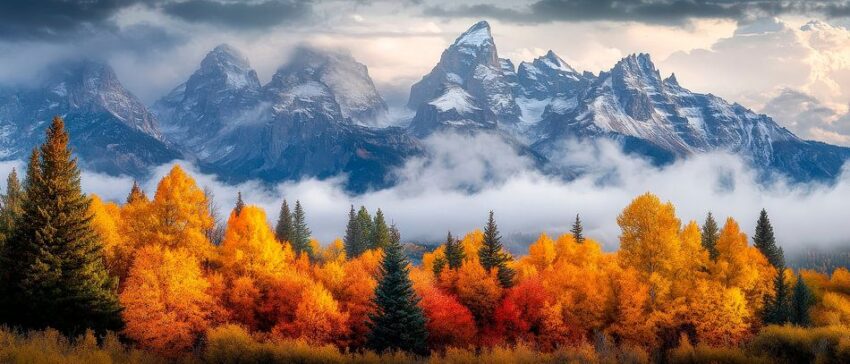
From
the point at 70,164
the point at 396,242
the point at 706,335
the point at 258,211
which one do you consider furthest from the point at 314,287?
the point at 706,335

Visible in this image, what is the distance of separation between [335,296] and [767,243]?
63.0 metres

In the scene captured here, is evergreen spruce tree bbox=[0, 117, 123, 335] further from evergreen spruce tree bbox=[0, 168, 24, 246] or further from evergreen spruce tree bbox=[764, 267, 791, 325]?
evergreen spruce tree bbox=[764, 267, 791, 325]

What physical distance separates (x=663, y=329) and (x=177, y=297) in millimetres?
40697

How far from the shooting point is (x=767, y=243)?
300 feet

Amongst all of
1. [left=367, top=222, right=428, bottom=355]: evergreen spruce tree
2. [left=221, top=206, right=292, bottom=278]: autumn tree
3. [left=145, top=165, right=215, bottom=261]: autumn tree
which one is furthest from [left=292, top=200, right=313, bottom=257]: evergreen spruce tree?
[left=367, top=222, right=428, bottom=355]: evergreen spruce tree

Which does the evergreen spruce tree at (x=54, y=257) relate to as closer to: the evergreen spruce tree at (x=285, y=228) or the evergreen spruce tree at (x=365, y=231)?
the evergreen spruce tree at (x=285, y=228)

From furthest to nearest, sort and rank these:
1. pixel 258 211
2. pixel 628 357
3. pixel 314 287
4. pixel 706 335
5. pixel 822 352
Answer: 1. pixel 258 211
2. pixel 314 287
3. pixel 706 335
4. pixel 628 357
5. pixel 822 352

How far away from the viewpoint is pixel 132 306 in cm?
4988

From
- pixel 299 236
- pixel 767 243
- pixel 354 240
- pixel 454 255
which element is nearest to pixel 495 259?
pixel 454 255

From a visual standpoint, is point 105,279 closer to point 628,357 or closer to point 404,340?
point 404,340

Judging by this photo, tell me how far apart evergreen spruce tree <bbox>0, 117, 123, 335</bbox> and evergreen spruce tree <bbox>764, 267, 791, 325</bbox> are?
60.1 metres

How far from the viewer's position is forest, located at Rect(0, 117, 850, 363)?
34094 mm

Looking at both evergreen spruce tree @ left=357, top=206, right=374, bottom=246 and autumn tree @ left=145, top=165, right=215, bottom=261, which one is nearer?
autumn tree @ left=145, top=165, right=215, bottom=261

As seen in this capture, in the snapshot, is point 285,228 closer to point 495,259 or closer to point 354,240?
point 354,240
